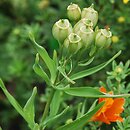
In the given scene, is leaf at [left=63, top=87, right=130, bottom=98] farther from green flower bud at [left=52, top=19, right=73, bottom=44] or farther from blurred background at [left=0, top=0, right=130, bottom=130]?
blurred background at [left=0, top=0, right=130, bottom=130]

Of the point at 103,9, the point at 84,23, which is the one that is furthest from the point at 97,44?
the point at 103,9

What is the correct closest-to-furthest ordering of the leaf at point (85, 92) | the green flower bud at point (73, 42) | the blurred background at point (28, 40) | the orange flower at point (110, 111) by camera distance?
the green flower bud at point (73, 42)
the leaf at point (85, 92)
the orange flower at point (110, 111)
the blurred background at point (28, 40)

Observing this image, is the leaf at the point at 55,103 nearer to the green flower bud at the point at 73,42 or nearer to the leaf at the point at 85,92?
Answer: the leaf at the point at 85,92

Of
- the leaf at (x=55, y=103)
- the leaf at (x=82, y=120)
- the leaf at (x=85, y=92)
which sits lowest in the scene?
the leaf at (x=82, y=120)

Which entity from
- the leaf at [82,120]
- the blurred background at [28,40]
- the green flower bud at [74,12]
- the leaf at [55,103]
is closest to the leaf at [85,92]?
the leaf at [82,120]

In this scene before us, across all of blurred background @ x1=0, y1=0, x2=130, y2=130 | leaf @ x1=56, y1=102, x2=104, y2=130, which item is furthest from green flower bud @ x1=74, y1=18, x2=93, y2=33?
blurred background @ x1=0, y1=0, x2=130, y2=130

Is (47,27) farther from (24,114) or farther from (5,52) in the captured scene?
(24,114)

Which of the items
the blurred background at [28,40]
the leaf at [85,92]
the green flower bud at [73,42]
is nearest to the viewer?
the green flower bud at [73,42]
